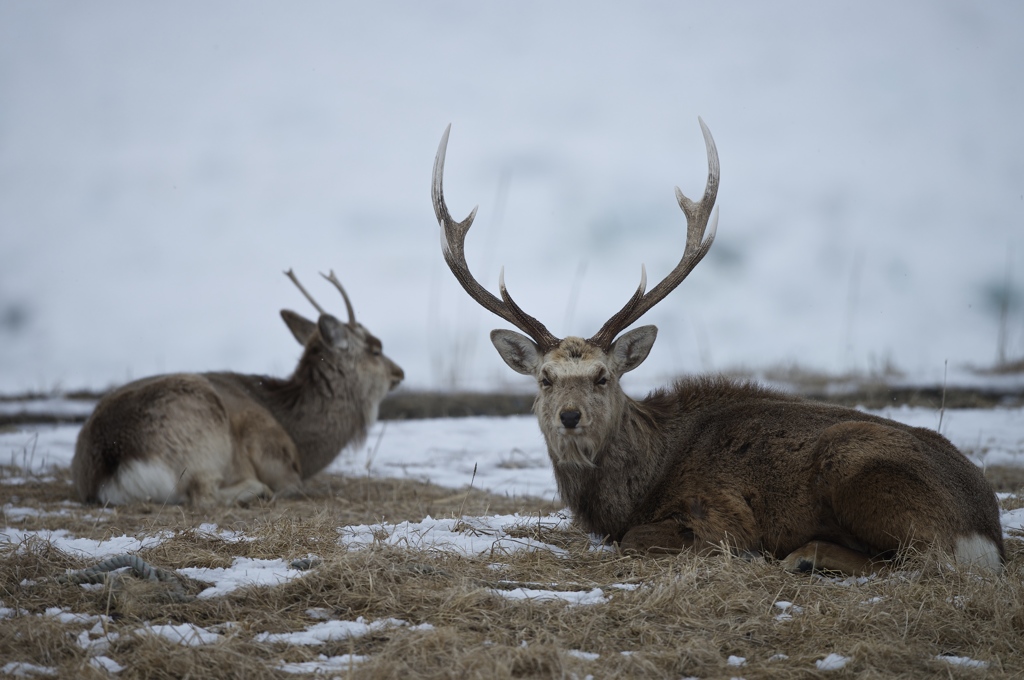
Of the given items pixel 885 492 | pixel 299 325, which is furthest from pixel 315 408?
pixel 885 492

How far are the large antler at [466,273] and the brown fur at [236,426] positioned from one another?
3215mm

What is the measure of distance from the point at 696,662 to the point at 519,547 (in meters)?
1.91

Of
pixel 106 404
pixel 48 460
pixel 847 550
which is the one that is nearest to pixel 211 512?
pixel 106 404

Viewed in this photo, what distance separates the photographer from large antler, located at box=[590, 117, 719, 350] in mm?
6090

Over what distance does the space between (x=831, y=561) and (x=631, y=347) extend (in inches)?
73.9

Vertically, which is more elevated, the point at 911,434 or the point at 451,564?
the point at 911,434

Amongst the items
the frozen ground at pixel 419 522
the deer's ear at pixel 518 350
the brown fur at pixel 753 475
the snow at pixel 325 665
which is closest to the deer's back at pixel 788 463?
the brown fur at pixel 753 475

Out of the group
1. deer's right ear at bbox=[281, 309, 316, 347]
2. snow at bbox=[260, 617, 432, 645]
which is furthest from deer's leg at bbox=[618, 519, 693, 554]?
deer's right ear at bbox=[281, 309, 316, 347]

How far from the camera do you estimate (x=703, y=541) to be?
5.30 m

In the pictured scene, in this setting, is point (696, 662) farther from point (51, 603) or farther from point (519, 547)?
point (51, 603)

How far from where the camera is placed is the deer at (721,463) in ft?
16.4

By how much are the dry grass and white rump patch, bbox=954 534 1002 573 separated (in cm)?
20

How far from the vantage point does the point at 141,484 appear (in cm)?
789

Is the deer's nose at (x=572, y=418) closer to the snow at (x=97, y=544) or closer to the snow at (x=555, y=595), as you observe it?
the snow at (x=555, y=595)
